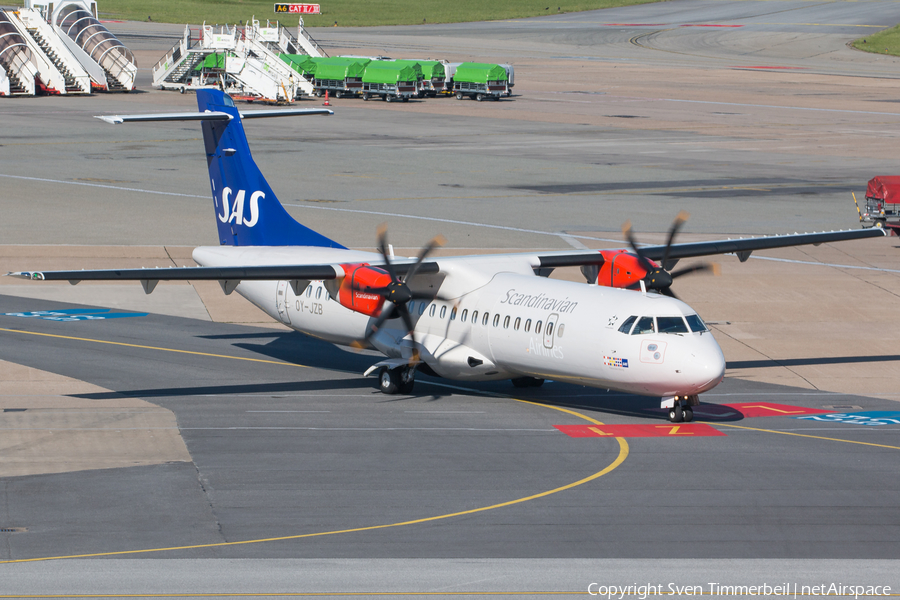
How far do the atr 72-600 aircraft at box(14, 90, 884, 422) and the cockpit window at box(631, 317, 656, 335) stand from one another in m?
0.03

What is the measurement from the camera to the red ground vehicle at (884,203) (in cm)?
4822

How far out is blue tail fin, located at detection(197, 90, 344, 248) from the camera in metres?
33.2

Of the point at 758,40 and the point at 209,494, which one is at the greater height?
the point at 758,40

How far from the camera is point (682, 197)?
60.4m

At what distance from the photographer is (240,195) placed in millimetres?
33969

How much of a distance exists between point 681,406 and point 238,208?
15018mm

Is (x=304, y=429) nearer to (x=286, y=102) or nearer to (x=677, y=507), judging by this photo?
(x=677, y=507)

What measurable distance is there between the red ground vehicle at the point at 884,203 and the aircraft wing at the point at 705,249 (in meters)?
16.2

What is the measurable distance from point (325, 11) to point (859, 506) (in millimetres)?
180187

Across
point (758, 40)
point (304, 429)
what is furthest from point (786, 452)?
point (758, 40)

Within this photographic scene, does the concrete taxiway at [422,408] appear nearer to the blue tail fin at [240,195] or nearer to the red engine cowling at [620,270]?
the red engine cowling at [620,270]

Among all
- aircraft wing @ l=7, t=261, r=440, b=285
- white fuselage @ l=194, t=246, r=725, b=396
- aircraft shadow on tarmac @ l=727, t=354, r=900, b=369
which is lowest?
aircraft shadow on tarmac @ l=727, t=354, r=900, b=369

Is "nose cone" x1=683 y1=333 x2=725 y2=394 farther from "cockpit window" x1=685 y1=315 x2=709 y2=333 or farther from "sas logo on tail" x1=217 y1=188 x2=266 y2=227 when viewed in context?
"sas logo on tail" x1=217 y1=188 x2=266 y2=227

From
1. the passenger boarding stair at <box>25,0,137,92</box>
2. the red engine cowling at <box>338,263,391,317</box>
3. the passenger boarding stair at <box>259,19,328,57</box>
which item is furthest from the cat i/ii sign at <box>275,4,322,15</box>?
the red engine cowling at <box>338,263,391,317</box>
